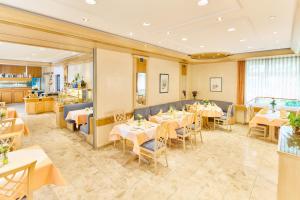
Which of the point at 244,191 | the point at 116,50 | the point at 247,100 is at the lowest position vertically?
the point at 244,191

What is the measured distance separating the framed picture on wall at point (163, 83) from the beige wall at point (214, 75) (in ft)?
7.89

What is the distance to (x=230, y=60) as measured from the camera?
7641mm

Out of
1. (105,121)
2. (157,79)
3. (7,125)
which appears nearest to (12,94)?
(7,125)

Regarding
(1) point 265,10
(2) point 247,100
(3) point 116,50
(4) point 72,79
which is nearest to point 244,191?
(1) point 265,10

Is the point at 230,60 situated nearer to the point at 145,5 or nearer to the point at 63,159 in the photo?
the point at 145,5

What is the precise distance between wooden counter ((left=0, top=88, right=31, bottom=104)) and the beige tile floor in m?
10.5

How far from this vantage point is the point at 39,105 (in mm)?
9656

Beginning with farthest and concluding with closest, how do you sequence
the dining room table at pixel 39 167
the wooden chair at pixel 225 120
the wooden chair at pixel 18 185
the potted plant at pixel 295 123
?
the wooden chair at pixel 225 120 < the potted plant at pixel 295 123 < the dining room table at pixel 39 167 < the wooden chair at pixel 18 185

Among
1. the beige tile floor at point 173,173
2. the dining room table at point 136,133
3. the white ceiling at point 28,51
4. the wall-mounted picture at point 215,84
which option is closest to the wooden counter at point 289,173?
the beige tile floor at point 173,173

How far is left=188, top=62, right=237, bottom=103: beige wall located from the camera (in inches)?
307

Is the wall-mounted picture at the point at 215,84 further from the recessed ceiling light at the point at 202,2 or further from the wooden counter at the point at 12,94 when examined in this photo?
the wooden counter at the point at 12,94

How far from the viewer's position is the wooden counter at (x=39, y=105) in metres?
9.31

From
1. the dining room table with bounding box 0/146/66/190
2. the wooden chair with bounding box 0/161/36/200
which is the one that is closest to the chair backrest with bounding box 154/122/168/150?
the dining room table with bounding box 0/146/66/190

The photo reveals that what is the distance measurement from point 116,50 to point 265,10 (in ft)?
12.3
